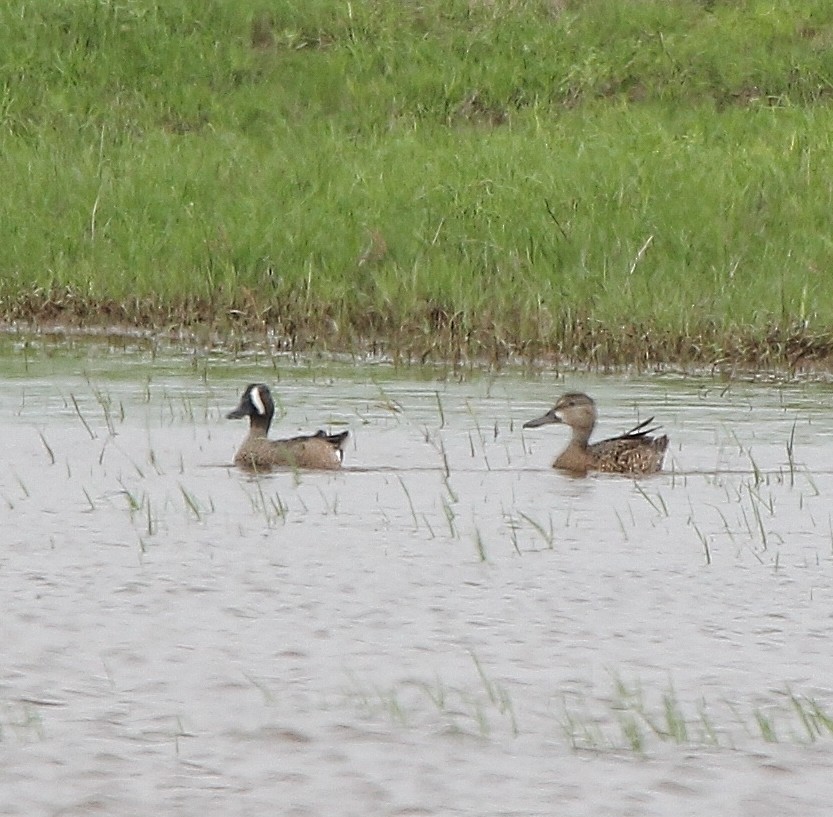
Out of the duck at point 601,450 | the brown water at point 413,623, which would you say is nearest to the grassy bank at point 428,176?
the brown water at point 413,623

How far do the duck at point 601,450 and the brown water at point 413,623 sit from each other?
0.49 ft

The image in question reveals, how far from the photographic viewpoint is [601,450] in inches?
370

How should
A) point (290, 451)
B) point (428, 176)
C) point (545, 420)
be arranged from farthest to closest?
point (428, 176) → point (545, 420) → point (290, 451)

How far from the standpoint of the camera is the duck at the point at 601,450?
9203mm

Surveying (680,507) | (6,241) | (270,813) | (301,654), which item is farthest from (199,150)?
(270,813)

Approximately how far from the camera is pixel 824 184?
1478 centimetres

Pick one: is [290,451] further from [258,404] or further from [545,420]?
[545,420]

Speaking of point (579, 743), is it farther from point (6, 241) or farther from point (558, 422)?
point (6, 241)

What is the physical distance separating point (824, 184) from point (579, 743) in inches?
404

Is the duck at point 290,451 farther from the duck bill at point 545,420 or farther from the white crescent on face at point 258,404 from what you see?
the duck bill at point 545,420

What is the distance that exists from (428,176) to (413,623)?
9059 millimetres

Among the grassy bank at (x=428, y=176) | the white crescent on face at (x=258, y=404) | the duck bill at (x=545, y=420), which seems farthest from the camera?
the grassy bank at (x=428, y=176)

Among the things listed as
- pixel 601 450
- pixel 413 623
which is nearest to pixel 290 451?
pixel 601 450

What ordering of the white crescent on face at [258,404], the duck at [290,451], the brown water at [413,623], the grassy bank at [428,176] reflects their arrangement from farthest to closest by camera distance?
the grassy bank at [428,176] < the white crescent on face at [258,404] < the duck at [290,451] < the brown water at [413,623]
